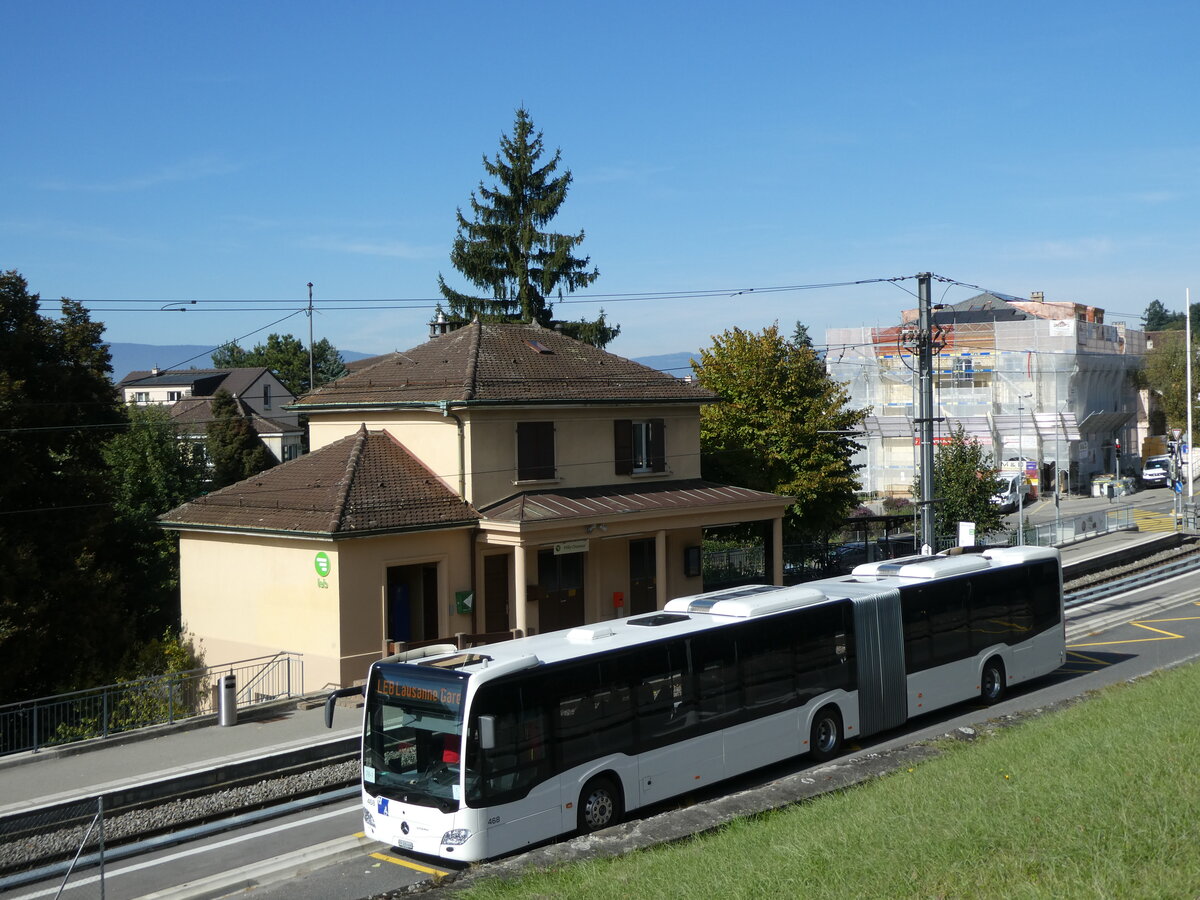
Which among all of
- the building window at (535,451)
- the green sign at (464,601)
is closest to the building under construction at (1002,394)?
the building window at (535,451)

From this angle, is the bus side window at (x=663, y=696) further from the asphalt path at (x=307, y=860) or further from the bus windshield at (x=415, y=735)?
the bus windshield at (x=415, y=735)

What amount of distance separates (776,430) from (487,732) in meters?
27.0

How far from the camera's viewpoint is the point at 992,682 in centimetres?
2061

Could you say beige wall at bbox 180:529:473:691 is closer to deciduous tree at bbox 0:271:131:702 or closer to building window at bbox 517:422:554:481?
building window at bbox 517:422:554:481

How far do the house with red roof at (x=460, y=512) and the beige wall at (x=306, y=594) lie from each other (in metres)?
0.04

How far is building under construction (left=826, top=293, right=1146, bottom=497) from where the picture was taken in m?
74.2

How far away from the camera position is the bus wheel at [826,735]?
16609mm

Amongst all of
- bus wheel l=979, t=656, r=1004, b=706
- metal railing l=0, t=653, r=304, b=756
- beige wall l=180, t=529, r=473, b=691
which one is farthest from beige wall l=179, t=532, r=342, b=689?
bus wheel l=979, t=656, r=1004, b=706

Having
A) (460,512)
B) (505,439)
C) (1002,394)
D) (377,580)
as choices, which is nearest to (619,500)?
(505,439)

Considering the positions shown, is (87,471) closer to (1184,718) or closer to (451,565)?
(451,565)

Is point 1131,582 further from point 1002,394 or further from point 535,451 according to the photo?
point 1002,394

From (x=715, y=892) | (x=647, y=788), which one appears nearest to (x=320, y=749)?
(x=647, y=788)

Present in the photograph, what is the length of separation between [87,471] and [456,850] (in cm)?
2436

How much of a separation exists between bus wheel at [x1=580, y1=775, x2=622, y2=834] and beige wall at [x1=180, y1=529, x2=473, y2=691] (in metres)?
10.6
